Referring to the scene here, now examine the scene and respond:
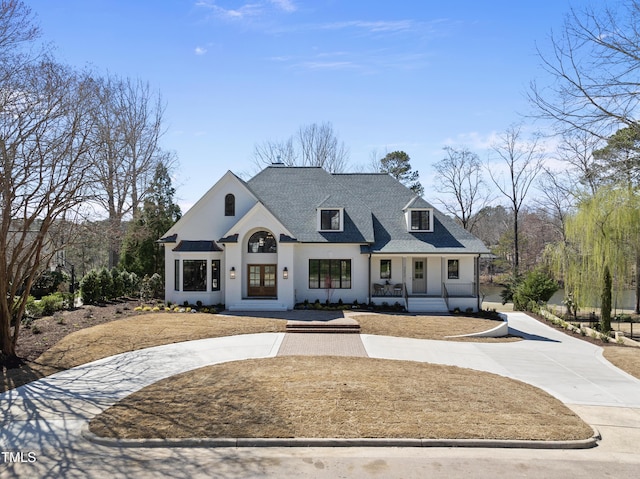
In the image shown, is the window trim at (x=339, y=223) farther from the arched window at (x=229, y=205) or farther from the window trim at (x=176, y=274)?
the window trim at (x=176, y=274)

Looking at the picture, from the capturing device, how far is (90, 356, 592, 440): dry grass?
7961 mm

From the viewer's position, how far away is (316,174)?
92.4 feet

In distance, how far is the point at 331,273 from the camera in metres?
24.0

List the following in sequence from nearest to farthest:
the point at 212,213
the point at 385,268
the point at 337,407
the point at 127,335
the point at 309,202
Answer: the point at 337,407 < the point at 127,335 < the point at 212,213 < the point at 385,268 < the point at 309,202

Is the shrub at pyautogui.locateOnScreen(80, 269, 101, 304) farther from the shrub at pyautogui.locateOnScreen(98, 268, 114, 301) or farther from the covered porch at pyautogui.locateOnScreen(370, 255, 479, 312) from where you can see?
the covered porch at pyautogui.locateOnScreen(370, 255, 479, 312)

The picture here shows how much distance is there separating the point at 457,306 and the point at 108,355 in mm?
16854

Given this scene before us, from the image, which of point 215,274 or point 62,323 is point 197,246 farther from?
point 62,323

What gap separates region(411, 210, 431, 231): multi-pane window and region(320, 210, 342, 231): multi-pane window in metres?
4.33

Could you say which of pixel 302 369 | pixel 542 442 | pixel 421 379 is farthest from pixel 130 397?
pixel 542 442

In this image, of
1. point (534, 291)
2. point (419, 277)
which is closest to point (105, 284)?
point (419, 277)

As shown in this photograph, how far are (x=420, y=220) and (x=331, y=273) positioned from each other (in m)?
5.96

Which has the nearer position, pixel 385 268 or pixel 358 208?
pixel 385 268

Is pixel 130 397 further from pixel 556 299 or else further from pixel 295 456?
pixel 556 299

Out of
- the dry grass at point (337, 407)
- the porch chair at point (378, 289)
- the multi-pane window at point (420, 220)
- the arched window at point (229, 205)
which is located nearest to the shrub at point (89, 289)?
the arched window at point (229, 205)
